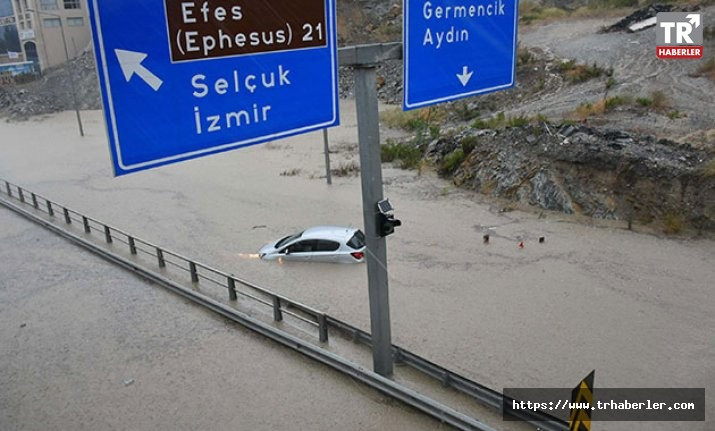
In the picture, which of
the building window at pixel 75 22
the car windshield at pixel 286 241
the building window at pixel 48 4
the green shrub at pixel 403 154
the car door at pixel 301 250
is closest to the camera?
the car door at pixel 301 250

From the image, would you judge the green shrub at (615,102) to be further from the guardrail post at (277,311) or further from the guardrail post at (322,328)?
the guardrail post at (322,328)

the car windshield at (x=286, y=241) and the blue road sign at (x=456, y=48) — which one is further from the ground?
the blue road sign at (x=456, y=48)

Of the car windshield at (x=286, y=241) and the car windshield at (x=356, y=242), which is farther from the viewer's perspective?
the car windshield at (x=286, y=241)

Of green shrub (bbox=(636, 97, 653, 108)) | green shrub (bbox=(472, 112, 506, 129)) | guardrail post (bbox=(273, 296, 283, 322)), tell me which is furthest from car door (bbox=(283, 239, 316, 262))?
green shrub (bbox=(636, 97, 653, 108))

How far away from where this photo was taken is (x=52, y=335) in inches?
432

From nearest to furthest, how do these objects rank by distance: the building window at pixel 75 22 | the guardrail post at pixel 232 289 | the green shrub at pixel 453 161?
1. the guardrail post at pixel 232 289
2. the green shrub at pixel 453 161
3. the building window at pixel 75 22

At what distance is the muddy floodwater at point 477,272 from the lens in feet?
32.2

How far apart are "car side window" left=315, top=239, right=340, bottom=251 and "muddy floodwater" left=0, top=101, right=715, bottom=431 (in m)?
0.40

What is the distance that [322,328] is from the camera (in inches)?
393

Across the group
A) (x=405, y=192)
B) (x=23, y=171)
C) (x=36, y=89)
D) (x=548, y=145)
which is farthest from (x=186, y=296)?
(x=36, y=89)

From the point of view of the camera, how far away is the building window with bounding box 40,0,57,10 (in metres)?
65.2

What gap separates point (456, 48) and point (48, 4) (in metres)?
73.0

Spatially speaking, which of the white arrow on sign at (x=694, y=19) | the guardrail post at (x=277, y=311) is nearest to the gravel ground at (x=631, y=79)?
the white arrow on sign at (x=694, y=19)

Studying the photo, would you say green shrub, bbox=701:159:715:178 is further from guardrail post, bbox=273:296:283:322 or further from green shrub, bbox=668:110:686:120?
guardrail post, bbox=273:296:283:322
